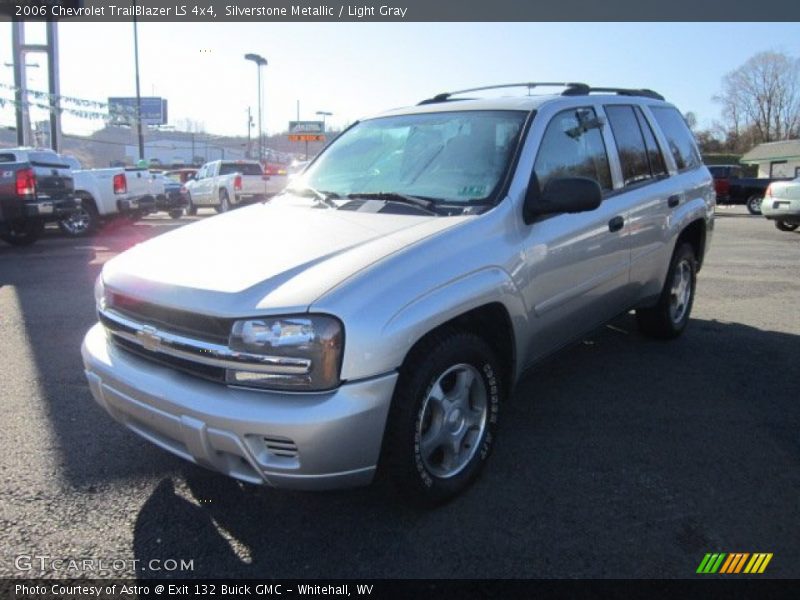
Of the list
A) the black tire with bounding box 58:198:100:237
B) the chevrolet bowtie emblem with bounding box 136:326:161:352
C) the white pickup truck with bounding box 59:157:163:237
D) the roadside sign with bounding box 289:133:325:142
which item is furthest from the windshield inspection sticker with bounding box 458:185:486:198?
the roadside sign with bounding box 289:133:325:142

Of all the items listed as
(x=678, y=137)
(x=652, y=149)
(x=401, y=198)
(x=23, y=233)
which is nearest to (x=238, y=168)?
(x=23, y=233)

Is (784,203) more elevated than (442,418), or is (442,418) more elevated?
(784,203)

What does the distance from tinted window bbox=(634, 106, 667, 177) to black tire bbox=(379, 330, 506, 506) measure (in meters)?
2.40

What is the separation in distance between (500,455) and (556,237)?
117 centimetres

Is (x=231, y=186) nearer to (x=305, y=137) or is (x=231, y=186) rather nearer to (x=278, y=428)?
(x=278, y=428)

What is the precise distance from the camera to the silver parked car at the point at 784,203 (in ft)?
47.6

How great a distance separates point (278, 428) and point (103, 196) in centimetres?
1364

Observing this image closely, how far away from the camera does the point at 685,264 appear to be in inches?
211

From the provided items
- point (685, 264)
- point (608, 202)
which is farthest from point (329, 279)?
point (685, 264)

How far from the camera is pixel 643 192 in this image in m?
4.38

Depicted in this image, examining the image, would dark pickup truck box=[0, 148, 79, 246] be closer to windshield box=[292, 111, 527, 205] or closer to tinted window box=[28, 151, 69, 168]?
tinted window box=[28, 151, 69, 168]

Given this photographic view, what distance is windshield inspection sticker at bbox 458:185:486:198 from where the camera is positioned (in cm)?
324

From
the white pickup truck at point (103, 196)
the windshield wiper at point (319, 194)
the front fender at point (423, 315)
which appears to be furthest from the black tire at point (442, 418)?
the white pickup truck at point (103, 196)

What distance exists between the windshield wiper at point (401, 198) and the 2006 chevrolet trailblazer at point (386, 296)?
13mm
